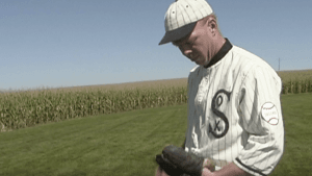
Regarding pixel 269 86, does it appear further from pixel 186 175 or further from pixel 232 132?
pixel 186 175

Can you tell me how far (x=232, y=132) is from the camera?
1.47m

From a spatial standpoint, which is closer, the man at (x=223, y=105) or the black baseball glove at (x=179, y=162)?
the man at (x=223, y=105)

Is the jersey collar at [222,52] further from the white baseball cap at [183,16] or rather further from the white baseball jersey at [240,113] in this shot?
the white baseball cap at [183,16]

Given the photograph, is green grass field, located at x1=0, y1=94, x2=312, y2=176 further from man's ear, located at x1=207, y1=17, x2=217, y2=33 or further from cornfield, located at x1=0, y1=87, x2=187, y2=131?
cornfield, located at x1=0, y1=87, x2=187, y2=131

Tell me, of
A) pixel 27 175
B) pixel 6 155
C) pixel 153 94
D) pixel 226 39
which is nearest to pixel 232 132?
pixel 226 39

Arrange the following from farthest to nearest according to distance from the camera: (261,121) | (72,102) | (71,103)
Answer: (72,102), (71,103), (261,121)

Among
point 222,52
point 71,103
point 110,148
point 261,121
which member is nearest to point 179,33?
point 222,52

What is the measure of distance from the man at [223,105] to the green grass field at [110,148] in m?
3.75

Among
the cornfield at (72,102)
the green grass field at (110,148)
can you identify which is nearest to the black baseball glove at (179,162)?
the green grass field at (110,148)

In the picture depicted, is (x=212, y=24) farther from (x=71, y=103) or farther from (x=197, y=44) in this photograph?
(x=71, y=103)

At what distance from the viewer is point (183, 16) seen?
5.18ft

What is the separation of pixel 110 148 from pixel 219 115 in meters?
5.96

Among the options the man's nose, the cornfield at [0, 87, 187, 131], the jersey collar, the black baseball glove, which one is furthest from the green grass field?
the cornfield at [0, 87, 187, 131]

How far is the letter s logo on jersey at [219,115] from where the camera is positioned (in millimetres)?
1481
